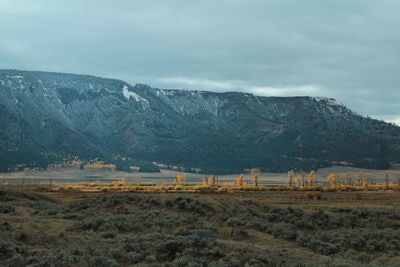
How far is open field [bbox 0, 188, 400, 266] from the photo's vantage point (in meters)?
25.8

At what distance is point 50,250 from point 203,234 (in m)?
10.4

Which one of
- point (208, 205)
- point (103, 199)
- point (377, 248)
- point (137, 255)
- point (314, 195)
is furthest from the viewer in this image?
point (314, 195)

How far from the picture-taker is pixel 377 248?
33938 mm

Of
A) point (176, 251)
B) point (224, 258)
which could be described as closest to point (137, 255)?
point (176, 251)

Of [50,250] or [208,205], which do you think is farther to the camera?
[208,205]

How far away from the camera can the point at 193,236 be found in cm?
2986

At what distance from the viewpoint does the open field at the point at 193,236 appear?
25766 mm

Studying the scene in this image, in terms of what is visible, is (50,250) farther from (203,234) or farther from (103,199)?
(103,199)

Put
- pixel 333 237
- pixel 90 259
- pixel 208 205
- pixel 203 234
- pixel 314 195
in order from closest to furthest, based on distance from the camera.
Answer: pixel 90 259, pixel 203 234, pixel 333 237, pixel 208 205, pixel 314 195

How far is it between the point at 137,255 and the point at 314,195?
7523 cm

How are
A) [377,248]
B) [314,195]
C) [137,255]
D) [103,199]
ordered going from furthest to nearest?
[314,195]
[103,199]
[377,248]
[137,255]

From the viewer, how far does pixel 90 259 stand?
24656mm

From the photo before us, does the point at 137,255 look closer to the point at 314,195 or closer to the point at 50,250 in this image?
the point at 50,250

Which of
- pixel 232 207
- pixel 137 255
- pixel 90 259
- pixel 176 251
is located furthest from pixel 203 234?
pixel 232 207
